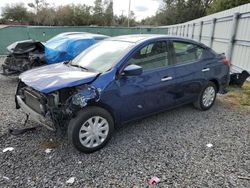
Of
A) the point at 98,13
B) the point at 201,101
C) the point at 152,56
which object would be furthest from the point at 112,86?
the point at 98,13

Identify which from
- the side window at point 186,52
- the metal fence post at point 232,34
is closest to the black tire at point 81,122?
the side window at point 186,52

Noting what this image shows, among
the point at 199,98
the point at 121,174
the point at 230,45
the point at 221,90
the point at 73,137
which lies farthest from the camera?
the point at 230,45

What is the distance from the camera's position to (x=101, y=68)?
3.56 meters

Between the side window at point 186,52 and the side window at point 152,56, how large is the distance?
0.96 feet

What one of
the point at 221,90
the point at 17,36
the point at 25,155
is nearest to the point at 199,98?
the point at 221,90

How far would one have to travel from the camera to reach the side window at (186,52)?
4.22 metres

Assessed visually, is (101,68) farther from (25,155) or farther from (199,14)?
(199,14)

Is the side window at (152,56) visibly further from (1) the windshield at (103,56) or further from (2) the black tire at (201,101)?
(2) the black tire at (201,101)

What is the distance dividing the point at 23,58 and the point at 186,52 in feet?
16.5

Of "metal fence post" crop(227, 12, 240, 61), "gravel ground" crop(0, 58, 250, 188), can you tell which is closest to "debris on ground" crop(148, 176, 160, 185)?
"gravel ground" crop(0, 58, 250, 188)

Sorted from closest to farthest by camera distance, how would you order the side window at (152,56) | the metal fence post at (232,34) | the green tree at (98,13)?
the side window at (152,56), the metal fence post at (232,34), the green tree at (98,13)

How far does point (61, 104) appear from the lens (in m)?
3.20

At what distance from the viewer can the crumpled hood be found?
3.07 metres

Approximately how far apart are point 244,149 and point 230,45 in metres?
5.20
